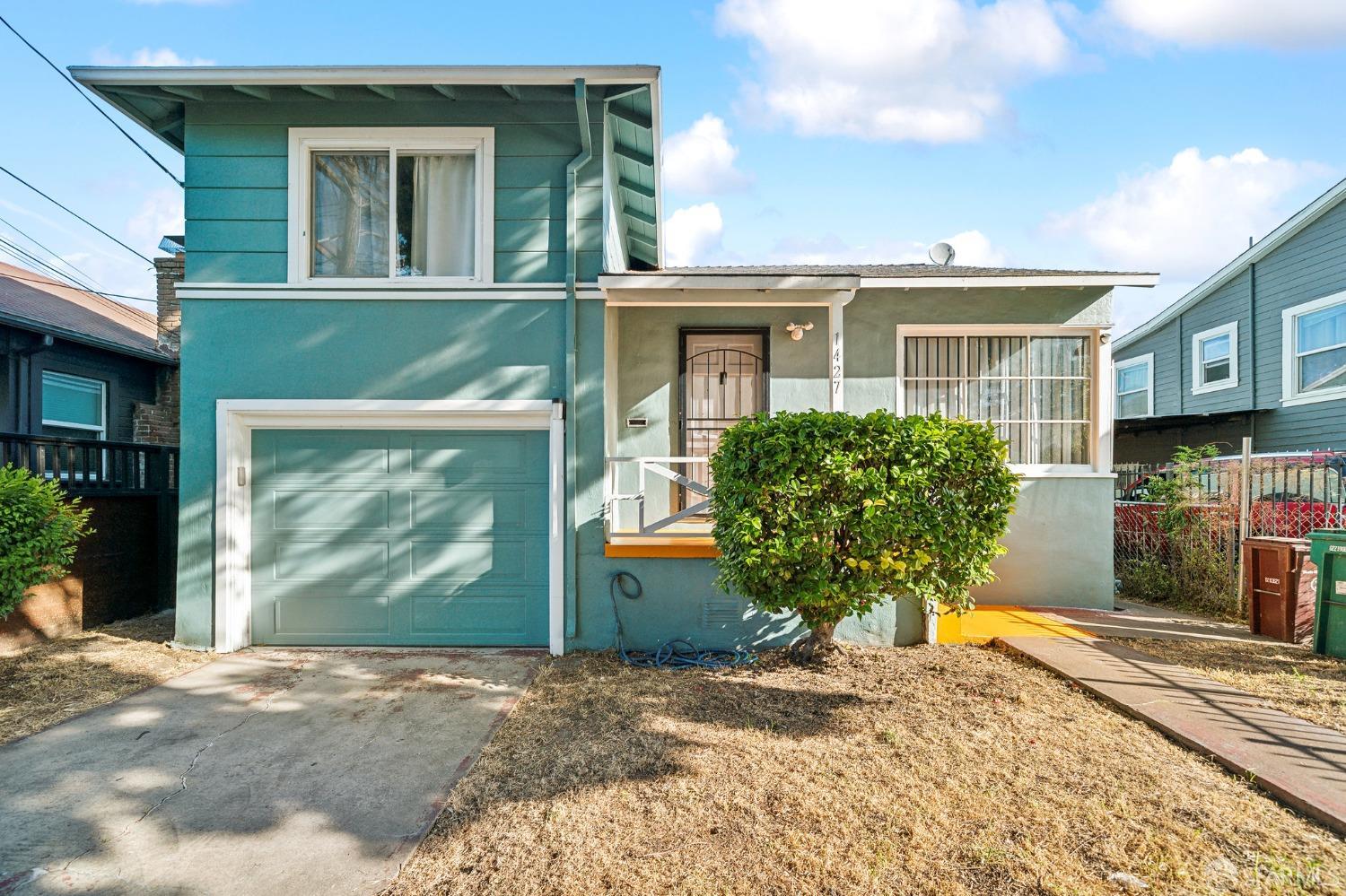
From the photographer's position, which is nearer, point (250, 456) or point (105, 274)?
point (250, 456)

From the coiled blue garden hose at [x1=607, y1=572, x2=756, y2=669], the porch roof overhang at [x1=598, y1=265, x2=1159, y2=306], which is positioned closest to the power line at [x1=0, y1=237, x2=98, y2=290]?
the porch roof overhang at [x1=598, y1=265, x2=1159, y2=306]

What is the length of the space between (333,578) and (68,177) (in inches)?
477

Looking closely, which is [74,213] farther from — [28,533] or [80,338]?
[28,533]

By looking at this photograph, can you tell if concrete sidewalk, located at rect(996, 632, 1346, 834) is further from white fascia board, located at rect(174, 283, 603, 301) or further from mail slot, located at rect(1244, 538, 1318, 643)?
white fascia board, located at rect(174, 283, 603, 301)

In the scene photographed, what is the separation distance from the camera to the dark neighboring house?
362 inches

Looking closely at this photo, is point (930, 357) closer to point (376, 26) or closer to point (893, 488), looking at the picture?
point (893, 488)

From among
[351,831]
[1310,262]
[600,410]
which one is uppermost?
[1310,262]

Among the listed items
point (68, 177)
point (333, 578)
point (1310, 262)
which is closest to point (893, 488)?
point (333, 578)

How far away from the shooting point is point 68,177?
12.5m

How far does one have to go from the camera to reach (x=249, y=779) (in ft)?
11.8

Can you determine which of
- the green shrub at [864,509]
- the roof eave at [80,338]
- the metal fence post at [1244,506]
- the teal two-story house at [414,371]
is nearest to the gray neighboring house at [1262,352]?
the metal fence post at [1244,506]

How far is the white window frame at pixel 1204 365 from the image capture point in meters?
12.3

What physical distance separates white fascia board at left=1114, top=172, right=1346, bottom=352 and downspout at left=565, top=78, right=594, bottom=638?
11536 mm

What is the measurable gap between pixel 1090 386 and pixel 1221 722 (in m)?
4.50
